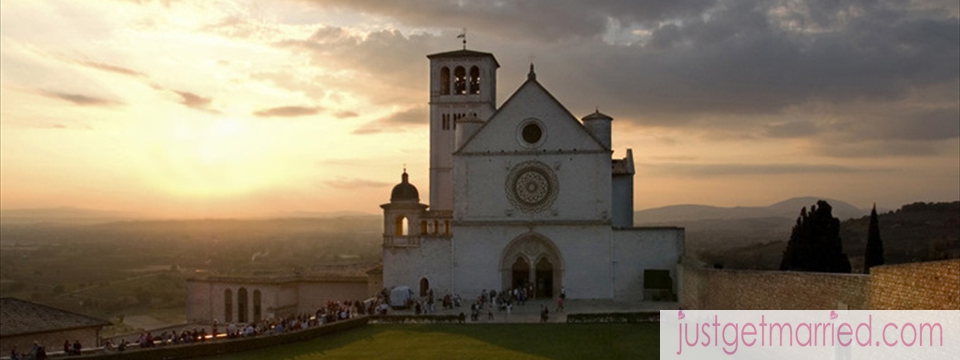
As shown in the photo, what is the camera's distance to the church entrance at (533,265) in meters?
46.9

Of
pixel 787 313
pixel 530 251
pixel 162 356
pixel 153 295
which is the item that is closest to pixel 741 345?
pixel 787 313

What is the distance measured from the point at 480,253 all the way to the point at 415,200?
5.69 meters

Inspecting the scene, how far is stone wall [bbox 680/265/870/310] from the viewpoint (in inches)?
779

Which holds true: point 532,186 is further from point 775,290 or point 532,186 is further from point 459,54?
point 775,290

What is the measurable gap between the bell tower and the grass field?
691 inches

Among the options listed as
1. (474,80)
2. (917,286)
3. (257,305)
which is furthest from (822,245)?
(257,305)

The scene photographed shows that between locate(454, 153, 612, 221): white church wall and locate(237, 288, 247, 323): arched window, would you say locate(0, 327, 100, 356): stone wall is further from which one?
locate(454, 153, 612, 221): white church wall

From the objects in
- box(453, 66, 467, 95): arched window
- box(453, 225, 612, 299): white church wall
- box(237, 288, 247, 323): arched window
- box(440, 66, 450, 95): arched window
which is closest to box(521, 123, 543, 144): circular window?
box(453, 225, 612, 299): white church wall

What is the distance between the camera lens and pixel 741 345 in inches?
915

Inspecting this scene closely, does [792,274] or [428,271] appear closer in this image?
[792,274]

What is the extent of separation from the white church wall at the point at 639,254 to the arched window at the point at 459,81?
13.6 m

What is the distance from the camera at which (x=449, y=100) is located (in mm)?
53250

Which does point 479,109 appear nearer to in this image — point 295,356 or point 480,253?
point 480,253

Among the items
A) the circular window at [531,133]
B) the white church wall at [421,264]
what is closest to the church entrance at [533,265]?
the white church wall at [421,264]
